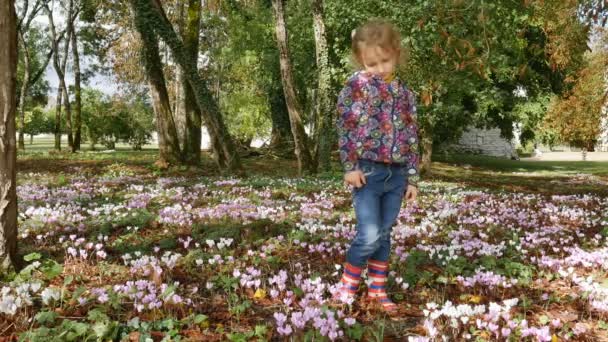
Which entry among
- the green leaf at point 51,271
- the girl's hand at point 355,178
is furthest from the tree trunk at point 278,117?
the girl's hand at point 355,178

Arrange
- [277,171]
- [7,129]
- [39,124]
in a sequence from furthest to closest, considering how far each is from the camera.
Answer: [39,124] → [277,171] → [7,129]

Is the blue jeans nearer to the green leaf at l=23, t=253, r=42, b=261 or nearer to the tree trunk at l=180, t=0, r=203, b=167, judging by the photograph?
the green leaf at l=23, t=253, r=42, b=261

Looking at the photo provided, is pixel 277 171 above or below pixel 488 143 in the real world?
below

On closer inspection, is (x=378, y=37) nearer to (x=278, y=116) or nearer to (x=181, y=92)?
(x=181, y=92)

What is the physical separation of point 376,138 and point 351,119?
288 millimetres

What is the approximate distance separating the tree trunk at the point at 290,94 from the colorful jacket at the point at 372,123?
13664mm

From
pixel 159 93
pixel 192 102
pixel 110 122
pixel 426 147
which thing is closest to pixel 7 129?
pixel 159 93

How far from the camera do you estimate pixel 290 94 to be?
18.7m

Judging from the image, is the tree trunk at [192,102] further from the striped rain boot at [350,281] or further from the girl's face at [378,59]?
the girl's face at [378,59]

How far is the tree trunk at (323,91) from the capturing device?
63.5 ft

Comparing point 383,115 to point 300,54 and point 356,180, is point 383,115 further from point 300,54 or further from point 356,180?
point 300,54

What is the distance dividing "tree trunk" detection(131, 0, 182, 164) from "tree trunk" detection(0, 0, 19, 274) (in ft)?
39.7

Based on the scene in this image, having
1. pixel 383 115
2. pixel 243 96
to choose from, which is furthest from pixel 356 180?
pixel 243 96

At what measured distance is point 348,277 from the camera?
4797mm
